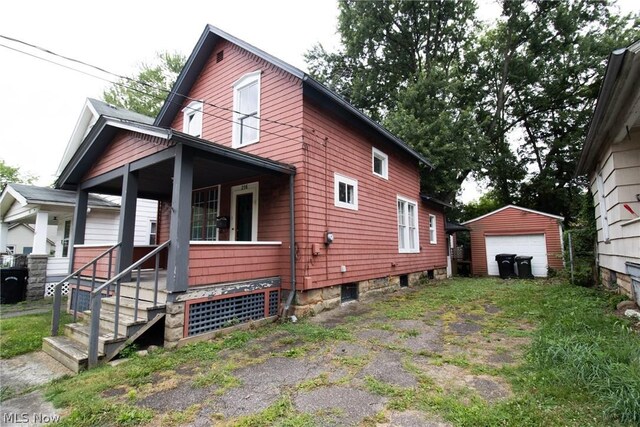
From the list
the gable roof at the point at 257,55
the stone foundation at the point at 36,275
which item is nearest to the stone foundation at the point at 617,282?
the gable roof at the point at 257,55

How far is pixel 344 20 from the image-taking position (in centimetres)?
1922

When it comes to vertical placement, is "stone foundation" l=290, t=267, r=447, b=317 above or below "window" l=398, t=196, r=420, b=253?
below

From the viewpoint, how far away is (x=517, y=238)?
1474 centimetres

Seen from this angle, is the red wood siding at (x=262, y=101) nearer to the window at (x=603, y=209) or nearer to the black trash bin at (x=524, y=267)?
the window at (x=603, y=209)

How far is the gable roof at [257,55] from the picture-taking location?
6.94 metres

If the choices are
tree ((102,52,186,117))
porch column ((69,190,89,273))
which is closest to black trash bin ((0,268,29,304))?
porch column ((69,190,89,273))

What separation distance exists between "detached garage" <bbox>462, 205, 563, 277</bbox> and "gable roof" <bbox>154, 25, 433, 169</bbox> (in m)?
6.67

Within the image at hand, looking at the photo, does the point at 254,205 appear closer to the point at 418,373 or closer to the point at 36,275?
the point at 418,373

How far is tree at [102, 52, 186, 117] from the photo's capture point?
2248cm

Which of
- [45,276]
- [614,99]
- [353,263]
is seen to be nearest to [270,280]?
[353,263]

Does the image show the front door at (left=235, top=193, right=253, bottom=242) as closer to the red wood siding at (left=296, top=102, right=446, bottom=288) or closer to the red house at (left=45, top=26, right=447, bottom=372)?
the red house at (left=45, top=26, right=447, bottom=372)

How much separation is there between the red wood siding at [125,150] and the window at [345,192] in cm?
386

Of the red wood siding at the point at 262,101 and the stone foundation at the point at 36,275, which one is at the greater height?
the red wood siding at the point at 262,101

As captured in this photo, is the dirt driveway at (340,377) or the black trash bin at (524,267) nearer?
the dirt driveway at (340,377)
